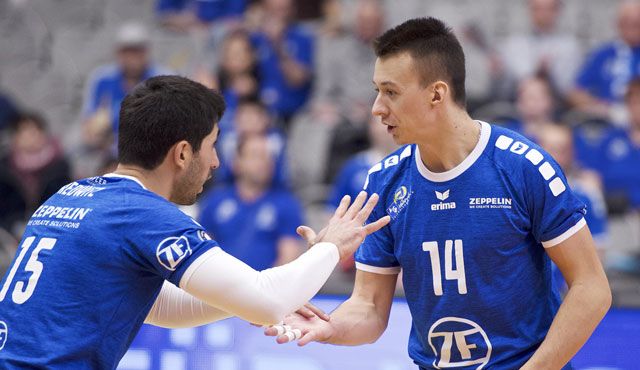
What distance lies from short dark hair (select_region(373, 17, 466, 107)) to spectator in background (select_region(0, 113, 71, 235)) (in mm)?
6862

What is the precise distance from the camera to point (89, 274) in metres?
3.73

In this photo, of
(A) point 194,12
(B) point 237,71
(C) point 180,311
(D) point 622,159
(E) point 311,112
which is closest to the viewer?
(C) point 180,311

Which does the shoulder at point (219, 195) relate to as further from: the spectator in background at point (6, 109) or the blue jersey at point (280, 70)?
the spectator in background at point (6, 109)

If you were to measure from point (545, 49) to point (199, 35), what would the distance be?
14.6 feet

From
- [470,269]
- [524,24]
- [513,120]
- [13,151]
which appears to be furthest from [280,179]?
[470,269]

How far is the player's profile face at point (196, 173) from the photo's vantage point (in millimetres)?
4066

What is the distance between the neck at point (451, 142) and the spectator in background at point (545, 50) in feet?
22.7

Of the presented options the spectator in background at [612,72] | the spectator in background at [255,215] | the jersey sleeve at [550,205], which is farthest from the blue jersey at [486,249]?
the spectator in background at [612,72]

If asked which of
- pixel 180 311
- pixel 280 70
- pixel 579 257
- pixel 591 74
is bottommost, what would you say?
pixel 180 311

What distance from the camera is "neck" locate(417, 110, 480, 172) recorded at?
4.20 m

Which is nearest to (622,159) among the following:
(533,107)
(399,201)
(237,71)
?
(533,107)

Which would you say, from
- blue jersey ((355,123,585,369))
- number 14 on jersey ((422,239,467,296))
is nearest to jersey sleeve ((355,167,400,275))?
blue jersey ((355,123,585,369))

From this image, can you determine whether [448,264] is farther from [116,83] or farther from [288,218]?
[116,83]

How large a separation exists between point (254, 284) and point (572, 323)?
3.94ft
